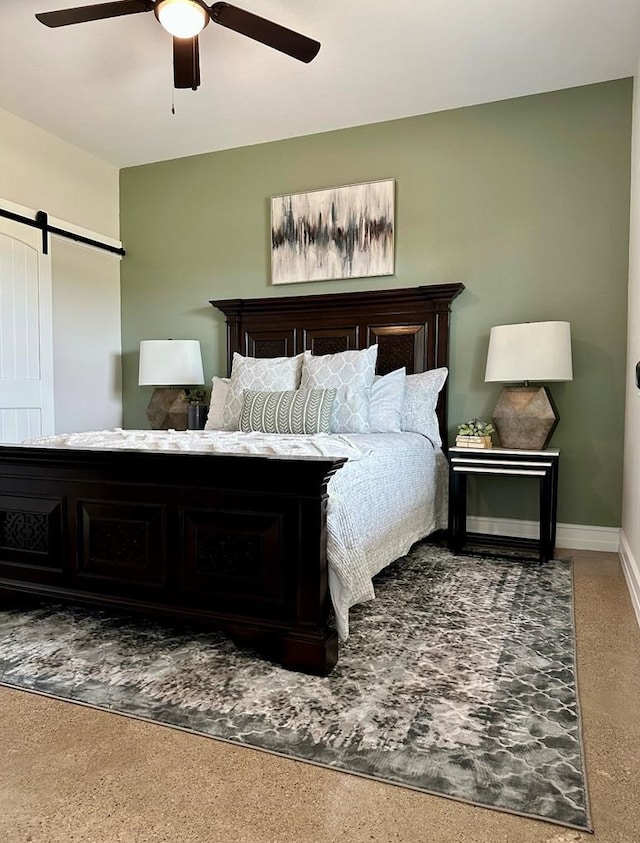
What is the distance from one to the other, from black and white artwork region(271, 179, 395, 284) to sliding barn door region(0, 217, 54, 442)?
1659 mm

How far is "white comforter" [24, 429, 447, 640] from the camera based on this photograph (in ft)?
6.51

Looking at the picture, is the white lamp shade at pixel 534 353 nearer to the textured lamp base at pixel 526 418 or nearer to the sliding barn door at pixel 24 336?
the textured lamp base at pixel 526 418

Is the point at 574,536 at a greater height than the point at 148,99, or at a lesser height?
lesser

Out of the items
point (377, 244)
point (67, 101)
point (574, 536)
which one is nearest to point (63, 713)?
point (574, 536)

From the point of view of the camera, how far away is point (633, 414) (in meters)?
3.01

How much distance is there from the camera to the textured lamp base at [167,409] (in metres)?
4.50

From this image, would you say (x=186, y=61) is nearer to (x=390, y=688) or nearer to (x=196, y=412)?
(x=196, y=412)

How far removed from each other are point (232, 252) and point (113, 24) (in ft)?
5.89

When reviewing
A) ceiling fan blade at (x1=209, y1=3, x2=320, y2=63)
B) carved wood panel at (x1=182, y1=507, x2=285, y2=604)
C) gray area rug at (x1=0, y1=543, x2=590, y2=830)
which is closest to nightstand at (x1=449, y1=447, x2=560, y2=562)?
gray area rug at (x1=0, y1=543, x2=590, y2=830)

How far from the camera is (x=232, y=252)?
4586 mm

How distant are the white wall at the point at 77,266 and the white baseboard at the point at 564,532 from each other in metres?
3.02

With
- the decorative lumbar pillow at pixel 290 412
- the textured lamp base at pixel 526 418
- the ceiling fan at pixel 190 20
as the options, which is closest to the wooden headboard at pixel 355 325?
the textured lamp base at pixel 526 418

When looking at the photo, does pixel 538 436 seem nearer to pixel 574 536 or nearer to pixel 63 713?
pixel 574 536

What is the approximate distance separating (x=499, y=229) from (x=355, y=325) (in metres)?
→ 1.11
